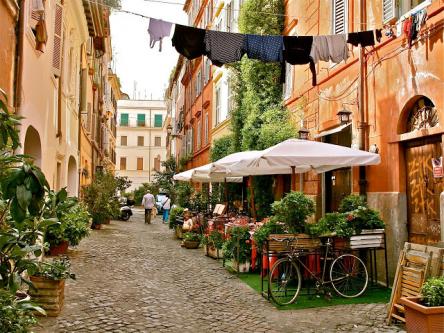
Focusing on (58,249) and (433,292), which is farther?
(58,249)

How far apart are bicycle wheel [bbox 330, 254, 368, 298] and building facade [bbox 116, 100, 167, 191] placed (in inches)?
2176

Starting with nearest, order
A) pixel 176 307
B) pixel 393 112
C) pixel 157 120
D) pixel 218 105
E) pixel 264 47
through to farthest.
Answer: pixel 176 307
pixel 393 112
pixel 264 47
pixel 218 105
pixel 157 120

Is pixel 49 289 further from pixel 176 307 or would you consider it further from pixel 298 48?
pixel 298 48

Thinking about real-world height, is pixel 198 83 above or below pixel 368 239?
above

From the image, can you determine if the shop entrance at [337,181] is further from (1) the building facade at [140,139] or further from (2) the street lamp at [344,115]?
(1) the building facade at [140,139]

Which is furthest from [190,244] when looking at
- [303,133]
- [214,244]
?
[303,133]

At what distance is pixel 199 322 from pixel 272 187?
849cm

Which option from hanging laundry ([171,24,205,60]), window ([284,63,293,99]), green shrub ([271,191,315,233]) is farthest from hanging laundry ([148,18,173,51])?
window ([284,63,293,99])

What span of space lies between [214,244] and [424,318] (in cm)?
683

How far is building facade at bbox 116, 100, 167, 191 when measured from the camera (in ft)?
207

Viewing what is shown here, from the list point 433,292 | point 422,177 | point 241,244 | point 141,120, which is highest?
point 141,120

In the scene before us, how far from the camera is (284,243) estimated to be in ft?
23.1

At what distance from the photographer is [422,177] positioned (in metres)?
7.56

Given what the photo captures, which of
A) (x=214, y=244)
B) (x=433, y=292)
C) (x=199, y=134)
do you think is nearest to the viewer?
(x=433, y=292)
